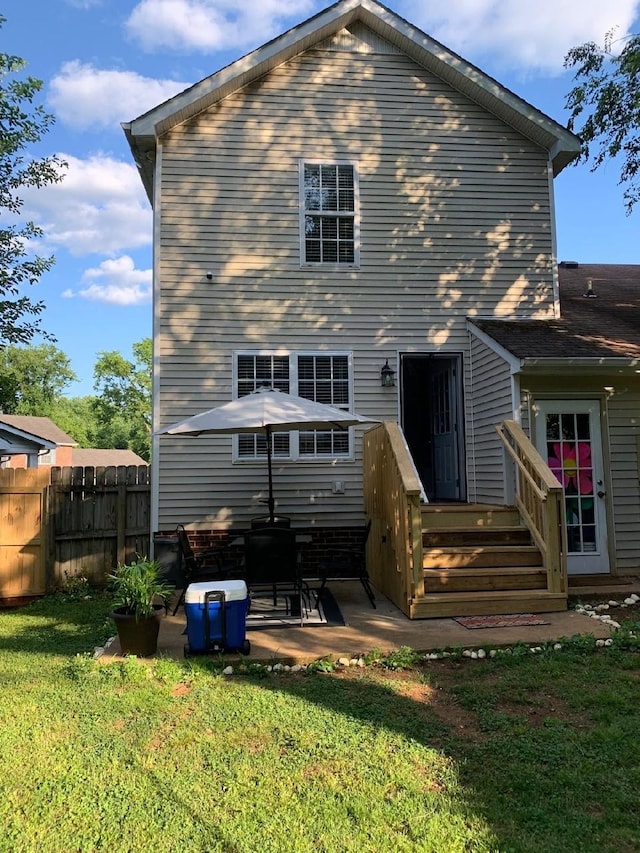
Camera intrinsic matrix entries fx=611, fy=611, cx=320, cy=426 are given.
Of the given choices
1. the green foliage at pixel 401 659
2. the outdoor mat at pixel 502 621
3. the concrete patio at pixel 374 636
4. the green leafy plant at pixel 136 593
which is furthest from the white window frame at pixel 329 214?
the green foliage at pixel 401 659

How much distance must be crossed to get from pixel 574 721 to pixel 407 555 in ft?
8.45

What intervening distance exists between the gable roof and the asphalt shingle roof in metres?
2.45

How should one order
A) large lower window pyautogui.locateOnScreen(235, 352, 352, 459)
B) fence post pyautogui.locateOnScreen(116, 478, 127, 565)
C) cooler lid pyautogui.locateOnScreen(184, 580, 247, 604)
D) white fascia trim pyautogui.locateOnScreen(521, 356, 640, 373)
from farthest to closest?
1. large lower window pyautogui.locateOnScreen(235, 352, 352, 459)
2. fence post pyautogui.locateOnScreen(116, 478, 127, 565)
3. white fascia trim pyautogui.locateOnScreen(521, 356, 640, 373)
4. cooler lid pyautogui.locateOnScreen(184, 580, 247, 604)

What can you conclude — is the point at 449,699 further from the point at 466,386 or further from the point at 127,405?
the point at 127,405

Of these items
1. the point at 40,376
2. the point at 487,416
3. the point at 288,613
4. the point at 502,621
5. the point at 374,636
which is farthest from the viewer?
the point at 40,376

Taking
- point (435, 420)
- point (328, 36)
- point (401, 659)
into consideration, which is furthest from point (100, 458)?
point (401, 659)

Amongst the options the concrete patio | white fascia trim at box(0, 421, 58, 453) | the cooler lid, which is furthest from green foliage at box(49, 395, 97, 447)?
the cooler lid

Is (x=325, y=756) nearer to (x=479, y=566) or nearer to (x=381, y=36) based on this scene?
(x=479, y=566)

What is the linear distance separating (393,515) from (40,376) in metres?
58.4

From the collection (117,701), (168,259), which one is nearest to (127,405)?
(168,259)

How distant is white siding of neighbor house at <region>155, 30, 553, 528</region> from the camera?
8.59m

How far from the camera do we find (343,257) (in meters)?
9.08

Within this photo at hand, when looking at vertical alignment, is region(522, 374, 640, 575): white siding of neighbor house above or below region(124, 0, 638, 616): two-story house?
below

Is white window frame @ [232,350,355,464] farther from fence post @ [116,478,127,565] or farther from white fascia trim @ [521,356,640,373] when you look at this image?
white fascia trim @ [521,356,640,373]
